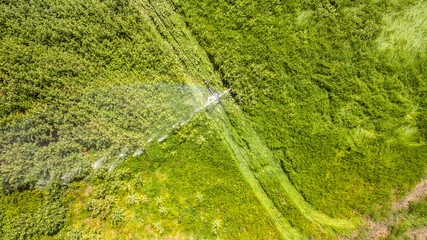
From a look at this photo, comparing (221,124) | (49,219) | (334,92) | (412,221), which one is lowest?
(49,219)

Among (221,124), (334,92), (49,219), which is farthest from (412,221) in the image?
(49,219)

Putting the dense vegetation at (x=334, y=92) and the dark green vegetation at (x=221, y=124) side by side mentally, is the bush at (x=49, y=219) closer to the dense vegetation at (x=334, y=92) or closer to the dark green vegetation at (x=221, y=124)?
the dark green vegetation at (x=221, y=124)

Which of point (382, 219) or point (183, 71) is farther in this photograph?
point (183, 71)

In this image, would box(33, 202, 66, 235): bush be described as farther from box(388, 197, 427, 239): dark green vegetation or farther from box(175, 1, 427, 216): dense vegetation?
box(388, 197, 427, 239): dark green vegetation

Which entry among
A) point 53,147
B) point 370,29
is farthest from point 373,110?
point 53,147

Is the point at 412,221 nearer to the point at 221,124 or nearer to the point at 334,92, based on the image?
the point at 334,92

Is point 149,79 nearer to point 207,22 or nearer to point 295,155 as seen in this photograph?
point 207,22

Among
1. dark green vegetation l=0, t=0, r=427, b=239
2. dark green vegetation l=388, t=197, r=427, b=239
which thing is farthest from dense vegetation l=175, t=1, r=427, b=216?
dark green vegetation l=388, t=197, r=427, b=239

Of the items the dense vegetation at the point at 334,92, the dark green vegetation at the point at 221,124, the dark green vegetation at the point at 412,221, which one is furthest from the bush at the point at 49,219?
the dark green vegetation at the point at 412,221
